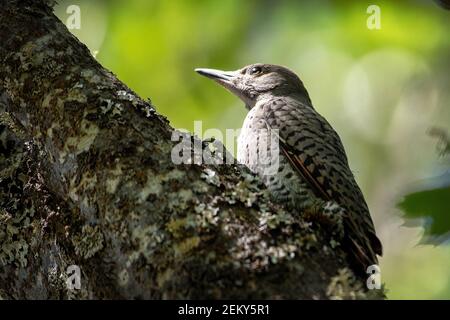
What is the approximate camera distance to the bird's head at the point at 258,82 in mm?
5297

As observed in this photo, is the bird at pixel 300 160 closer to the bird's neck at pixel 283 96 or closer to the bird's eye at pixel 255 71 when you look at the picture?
the bird's neck at pixel 283 96

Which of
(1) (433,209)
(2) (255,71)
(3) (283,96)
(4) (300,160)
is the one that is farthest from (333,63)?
(1) (433,209)

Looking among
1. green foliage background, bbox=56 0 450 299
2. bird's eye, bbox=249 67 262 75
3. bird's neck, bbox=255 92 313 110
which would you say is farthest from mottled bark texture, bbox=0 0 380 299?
green foliage background, bbox=56 0 450 299

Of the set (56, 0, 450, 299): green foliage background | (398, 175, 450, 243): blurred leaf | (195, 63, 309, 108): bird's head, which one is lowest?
(398, 175, 450, 243): blurred leaf

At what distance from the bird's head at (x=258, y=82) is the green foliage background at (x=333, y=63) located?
509 millimetres

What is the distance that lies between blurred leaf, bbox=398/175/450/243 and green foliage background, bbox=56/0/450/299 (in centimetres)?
311

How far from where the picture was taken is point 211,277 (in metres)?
1.96

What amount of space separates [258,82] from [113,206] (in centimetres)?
329

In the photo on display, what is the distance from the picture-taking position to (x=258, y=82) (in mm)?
5363

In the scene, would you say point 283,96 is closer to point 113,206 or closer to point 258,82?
point 258,82

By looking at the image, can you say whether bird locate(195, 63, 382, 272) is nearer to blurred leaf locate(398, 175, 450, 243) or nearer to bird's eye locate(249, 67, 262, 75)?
bird's eye locate(249, 67, 262, 75)

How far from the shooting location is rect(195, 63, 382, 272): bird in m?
3.02

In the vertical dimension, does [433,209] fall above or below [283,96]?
below

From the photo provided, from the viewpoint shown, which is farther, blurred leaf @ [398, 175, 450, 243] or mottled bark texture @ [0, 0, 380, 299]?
blurred leaf @ [398, 175, 450, 243]
